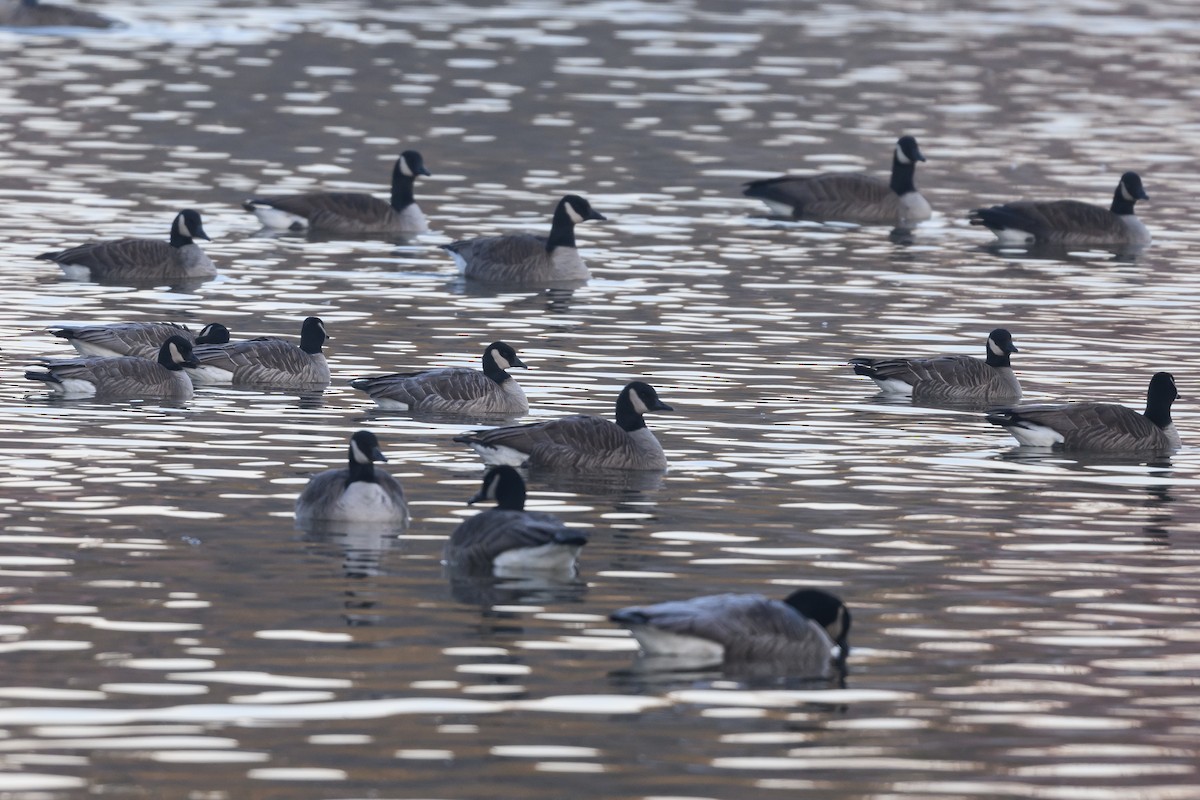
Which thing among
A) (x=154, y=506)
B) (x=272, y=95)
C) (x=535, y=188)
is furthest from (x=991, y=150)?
(x=154, y=506)

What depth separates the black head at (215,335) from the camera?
2219cm

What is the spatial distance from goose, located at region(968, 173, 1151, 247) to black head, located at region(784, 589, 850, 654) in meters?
21.0

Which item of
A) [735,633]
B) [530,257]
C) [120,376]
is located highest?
[530,257]

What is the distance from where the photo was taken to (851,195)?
35.4 metres

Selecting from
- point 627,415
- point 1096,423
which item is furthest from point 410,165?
point 1096,423

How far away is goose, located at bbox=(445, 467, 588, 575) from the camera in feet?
47.0

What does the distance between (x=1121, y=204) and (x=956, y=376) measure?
40.5 feet

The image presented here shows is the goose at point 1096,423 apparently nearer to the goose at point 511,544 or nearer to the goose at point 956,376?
the goose at point 956,376

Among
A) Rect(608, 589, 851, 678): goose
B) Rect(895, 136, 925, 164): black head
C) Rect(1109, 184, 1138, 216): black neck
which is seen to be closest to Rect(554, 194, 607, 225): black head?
Rect(895, 136, 925, 164): black head

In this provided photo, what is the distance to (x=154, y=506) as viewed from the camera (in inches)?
642

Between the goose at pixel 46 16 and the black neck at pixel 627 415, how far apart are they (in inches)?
1792

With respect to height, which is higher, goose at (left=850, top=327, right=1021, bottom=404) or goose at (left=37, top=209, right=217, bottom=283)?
goose at (left=37, top=209, right=217, bottom=283)

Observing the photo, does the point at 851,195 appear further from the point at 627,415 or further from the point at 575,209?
the point at 627,415

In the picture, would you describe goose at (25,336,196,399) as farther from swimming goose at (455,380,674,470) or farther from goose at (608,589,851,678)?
goose at (608,589,851,678)
